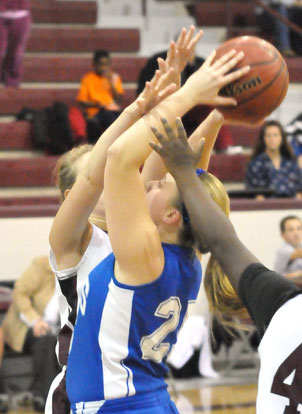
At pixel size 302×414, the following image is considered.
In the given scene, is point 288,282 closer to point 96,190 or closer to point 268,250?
point 96,190

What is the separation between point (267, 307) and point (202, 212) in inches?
12.2

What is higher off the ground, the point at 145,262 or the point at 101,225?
the point at 145,262

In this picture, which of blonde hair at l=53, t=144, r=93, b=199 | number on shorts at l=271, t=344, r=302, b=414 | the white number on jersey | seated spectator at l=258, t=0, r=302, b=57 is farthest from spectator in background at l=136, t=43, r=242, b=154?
seated spectator at l=258, t=0, r=302, b=57

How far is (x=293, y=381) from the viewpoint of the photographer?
1557mm

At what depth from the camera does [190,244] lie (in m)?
2.26

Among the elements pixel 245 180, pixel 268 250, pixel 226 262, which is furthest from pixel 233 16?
pixel 226 262

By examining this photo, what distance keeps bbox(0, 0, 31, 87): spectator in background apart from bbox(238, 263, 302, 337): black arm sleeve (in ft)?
24.2

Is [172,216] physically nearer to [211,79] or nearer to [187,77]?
[211,79]

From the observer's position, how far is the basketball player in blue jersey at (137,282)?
209 centimetres

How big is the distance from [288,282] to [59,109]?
21.7 feet

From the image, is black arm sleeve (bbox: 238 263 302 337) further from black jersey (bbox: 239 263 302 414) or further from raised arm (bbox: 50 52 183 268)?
raised arm (bbox: 50 52 183 268)

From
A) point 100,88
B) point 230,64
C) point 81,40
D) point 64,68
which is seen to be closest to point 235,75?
point 230,64

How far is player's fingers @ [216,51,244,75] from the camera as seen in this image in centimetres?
214

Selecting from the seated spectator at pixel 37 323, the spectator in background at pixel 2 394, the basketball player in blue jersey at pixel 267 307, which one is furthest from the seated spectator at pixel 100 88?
the basketball player in blue jersey at pixel 267 307
